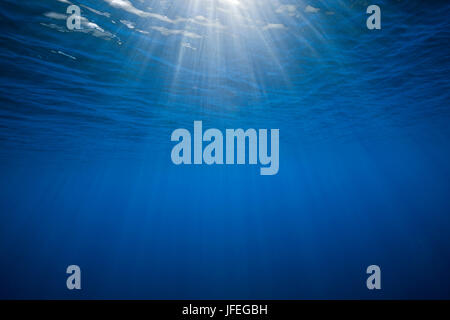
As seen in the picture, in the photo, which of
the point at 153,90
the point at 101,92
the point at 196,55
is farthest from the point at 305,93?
the point at 101,92

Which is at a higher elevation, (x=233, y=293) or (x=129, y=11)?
(x=129, y=11)

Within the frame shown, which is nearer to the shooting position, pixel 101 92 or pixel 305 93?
pixel 101 92

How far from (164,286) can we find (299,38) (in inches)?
813

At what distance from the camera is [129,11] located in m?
7.13

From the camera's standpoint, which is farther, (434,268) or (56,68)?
(434,268)

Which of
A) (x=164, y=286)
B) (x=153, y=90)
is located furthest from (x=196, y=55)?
(x=164, y=286)

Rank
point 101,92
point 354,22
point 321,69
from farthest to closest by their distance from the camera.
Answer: point 101,92 → point 321,69 → point 354,22

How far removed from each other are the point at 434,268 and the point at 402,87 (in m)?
16.0

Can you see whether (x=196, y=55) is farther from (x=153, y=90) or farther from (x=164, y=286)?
(x=164, y=286)
